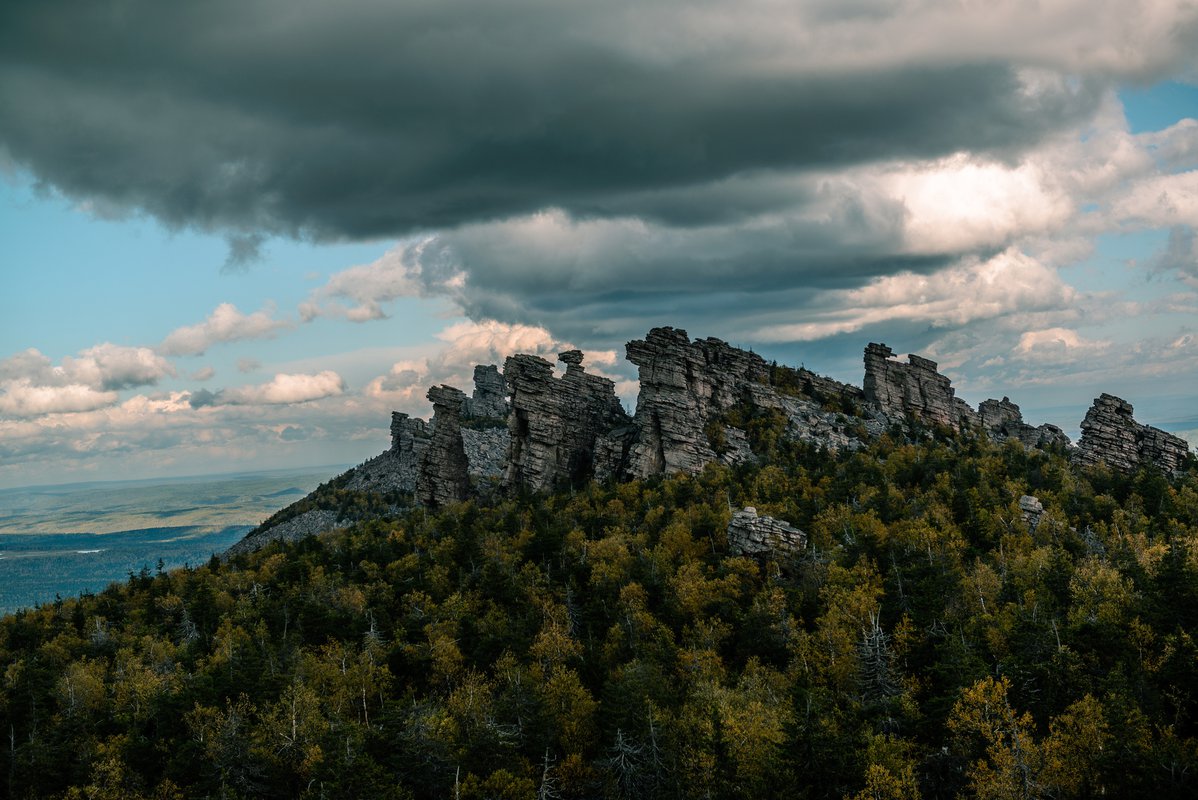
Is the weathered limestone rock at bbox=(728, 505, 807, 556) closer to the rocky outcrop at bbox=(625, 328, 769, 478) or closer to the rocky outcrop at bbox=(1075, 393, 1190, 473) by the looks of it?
the rocky outcrop at bbox=(625, 328, 769, 478)

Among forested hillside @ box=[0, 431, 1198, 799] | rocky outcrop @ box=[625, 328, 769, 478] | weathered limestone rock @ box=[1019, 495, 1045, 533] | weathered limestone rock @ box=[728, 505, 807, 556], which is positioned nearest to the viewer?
forested hillside @ box=[0, 431, 1198, 799]

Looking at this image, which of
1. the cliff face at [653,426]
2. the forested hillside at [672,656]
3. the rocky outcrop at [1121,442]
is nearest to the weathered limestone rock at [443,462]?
the cliff face at [653,426]

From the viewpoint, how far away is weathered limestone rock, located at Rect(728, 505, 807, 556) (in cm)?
11708

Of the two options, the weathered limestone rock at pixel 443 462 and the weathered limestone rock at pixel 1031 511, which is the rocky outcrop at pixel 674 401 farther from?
the weathered limestone rock at pixel 1031 511

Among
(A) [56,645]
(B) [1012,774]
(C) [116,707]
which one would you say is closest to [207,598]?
(A) [56,645]

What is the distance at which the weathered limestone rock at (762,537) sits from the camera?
11708 cm

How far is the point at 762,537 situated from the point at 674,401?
53.2 metres

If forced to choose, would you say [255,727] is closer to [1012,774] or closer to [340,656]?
[340,656]

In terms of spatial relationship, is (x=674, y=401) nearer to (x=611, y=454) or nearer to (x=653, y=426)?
(x=653, y=426)

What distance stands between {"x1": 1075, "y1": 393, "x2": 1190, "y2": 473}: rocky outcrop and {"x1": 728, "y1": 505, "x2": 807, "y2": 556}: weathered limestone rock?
9374cm

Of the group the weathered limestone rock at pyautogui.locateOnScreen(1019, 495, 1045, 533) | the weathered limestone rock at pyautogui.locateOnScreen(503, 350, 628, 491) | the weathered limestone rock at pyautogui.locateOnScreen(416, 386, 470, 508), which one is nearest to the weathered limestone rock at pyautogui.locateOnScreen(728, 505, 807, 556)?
the weathered limestone rock at pyautogui.locateOnScreen(1019, 495, 1045, 533)

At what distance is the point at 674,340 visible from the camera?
581ft

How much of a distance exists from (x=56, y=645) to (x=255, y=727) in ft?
191

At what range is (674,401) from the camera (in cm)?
16775
